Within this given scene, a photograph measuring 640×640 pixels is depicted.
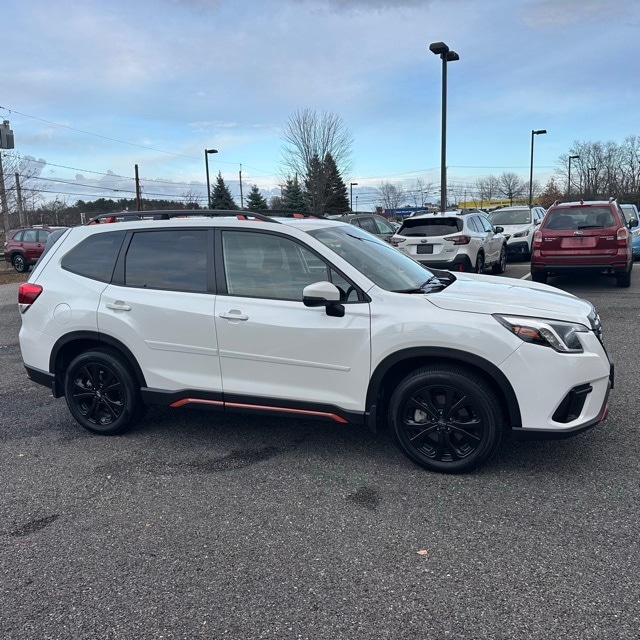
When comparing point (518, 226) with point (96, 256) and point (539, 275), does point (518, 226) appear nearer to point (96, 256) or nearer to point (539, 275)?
point (539, 275)

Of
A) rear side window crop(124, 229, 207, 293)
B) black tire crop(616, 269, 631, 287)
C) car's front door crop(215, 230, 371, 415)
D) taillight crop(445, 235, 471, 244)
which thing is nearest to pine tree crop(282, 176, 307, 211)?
taillight crop(445, 235, 471, 244)

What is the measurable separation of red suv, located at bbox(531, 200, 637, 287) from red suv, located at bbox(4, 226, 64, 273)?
17652 millimetres

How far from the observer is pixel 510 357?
11.5 ft

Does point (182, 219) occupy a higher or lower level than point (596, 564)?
higher

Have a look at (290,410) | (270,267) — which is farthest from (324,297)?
(290,410)

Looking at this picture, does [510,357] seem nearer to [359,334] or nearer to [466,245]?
[359,334]

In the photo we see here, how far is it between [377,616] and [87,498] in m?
2.11

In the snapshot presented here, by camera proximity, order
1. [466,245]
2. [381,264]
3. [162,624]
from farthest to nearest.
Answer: [466,245] < [381,264] < [162,624]

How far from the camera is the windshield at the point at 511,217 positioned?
17469 millimetres

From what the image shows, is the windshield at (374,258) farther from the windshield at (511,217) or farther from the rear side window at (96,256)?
the windshield at (511,217)

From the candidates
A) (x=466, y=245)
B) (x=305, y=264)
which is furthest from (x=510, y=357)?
(x=466, y=245)

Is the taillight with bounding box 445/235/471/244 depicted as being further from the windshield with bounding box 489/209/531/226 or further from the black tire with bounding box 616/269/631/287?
the windshield with bounding box 489/209/531/226

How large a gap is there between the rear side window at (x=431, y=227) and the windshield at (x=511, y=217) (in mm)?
6447

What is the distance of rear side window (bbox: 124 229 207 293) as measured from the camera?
4.37 meters
